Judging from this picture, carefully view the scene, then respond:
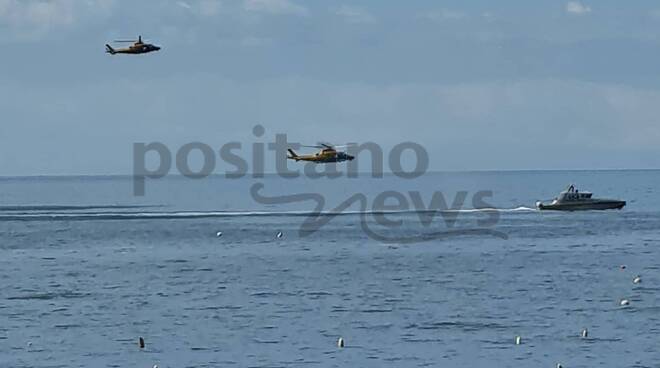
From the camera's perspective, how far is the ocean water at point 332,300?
65.6m

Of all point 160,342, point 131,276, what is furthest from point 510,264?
point 160,342

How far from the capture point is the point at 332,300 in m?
87.4

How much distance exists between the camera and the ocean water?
215 feet

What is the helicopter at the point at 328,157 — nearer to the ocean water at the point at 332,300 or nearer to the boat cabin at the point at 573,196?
the ocean water at the point at 332,300

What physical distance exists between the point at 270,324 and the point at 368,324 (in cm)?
505

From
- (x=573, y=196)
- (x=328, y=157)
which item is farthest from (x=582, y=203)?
(x=328, y=157)

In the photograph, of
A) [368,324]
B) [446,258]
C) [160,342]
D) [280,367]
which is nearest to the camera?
[280,367]

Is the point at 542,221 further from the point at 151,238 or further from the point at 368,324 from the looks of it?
the point at 368,324

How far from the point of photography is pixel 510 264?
114 meters

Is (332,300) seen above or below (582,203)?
below

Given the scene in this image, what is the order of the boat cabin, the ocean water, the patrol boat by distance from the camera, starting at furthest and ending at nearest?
1. the boat cabin
2. the patrol boat
3. the ocean water

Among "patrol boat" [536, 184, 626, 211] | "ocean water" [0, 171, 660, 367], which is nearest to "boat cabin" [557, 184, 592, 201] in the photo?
"patrol boat" [536, 184, 626, 211]

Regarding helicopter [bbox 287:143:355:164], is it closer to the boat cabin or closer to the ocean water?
the ocean water

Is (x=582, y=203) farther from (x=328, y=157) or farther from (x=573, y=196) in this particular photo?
(x=328, y=157)
